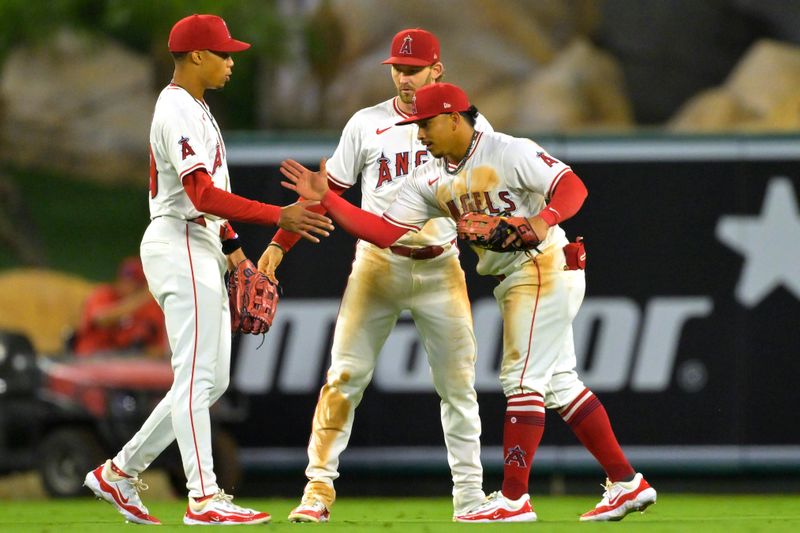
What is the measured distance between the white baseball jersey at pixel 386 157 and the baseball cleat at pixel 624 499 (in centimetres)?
147

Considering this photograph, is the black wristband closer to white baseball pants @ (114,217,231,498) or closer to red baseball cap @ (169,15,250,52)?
white baseball pants @ (114,217,231,498)

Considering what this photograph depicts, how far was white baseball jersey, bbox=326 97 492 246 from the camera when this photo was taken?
756 cm

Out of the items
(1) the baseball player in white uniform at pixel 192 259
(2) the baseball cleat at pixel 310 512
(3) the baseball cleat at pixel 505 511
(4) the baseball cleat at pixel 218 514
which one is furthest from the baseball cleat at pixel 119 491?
(3) the baseball cleat at pixel 505 511

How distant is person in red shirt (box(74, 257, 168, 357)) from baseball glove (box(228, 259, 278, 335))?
451cm

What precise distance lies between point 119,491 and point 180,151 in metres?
1.52

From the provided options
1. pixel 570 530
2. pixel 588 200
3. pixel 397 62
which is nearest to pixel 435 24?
pixel 588 200

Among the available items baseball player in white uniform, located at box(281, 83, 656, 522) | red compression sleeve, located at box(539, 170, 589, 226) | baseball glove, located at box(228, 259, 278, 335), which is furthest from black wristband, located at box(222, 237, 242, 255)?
red compression sleeve, located at box(539, 170, 589, 226)

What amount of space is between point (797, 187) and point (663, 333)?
1.32 meters

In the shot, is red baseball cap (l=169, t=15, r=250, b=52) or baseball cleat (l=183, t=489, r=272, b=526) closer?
baseball cleat (l=183, t=489, r=272, b=526)

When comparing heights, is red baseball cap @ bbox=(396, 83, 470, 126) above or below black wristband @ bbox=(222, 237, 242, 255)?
above

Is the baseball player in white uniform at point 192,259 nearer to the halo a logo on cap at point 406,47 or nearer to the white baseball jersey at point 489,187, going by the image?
the white baseball jersey at point 489,187

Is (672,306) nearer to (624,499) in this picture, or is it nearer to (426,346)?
(426,346)

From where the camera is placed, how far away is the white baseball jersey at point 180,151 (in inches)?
260

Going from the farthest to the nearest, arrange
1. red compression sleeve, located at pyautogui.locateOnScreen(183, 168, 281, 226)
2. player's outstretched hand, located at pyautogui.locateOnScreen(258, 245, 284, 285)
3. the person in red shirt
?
the person in red shirt → player's outstretched hand, located at pyautogui.locateOnScreen(258, 245, 284, 285) → red compression sleeve, located at pyautogui.locateOnScreen(183, 168, 281, 226)
